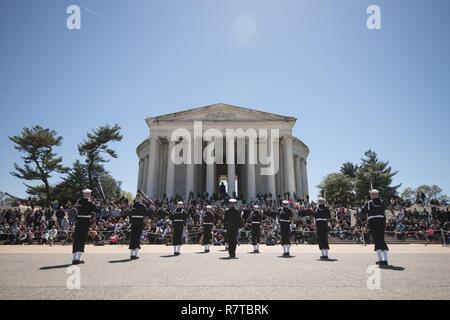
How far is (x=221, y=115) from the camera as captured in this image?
43188 mm

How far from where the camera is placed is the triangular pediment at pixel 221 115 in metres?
42.8

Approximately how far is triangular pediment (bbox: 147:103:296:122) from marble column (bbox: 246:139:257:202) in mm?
3743

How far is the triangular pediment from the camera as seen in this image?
140ft

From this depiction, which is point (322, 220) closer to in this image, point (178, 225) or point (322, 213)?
point (322, 213)

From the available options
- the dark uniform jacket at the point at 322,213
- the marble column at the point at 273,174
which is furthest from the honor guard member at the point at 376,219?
the marble column at the point at 273,174

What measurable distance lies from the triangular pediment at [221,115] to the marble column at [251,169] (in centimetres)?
374

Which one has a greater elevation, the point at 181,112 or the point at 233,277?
the point at 181,112

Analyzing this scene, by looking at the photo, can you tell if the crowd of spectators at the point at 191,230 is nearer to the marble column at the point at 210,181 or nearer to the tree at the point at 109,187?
the marble column at the point at 210,181

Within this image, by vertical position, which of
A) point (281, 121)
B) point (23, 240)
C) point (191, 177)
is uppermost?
point (281, 121)

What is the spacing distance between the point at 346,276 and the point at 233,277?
8.41ft

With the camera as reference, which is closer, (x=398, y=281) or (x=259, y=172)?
(x=398, y=281)
